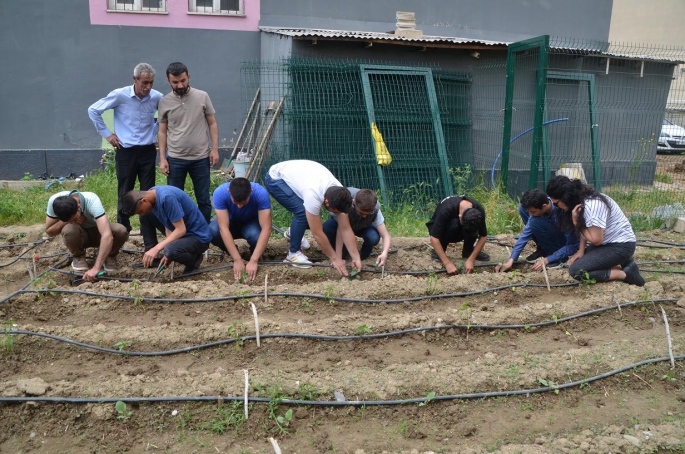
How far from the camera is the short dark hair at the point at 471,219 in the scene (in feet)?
16.6

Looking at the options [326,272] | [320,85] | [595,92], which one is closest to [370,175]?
[320,85]

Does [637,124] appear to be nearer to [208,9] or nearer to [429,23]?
[429,23]

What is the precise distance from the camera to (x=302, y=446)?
3.19m

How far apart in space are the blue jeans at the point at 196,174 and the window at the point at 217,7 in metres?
4.61

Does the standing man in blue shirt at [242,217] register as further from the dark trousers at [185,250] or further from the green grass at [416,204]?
the green grass at [416,204]

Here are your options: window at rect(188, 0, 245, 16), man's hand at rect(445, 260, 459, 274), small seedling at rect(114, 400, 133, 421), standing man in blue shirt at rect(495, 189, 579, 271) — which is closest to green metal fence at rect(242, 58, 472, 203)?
window at rect(188, 0, 245, 16)

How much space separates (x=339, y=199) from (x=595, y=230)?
218 centimetres

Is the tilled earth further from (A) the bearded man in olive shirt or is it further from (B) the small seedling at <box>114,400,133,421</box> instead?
(A) the bearded man in olive shirt

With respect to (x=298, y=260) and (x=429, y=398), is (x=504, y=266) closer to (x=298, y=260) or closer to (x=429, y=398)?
(x=298, y=260)

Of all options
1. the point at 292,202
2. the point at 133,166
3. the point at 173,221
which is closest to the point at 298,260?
the point at 292,202

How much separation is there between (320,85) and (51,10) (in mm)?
4317

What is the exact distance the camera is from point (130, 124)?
5676 millimetres

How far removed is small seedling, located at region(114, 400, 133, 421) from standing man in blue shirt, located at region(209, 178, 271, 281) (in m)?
1.98

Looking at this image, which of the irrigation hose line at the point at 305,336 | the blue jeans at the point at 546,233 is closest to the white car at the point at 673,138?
the blue jeans at the point at 546,233
